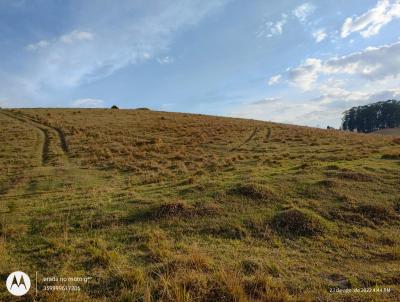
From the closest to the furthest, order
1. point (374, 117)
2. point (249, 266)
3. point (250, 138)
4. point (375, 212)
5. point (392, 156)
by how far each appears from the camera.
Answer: point (249, 266) → point (375, 212) → point (392, 156) → point (250, 138) → point (374, 117)

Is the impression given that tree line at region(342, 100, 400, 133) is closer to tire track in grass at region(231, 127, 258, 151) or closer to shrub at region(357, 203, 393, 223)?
tire track in grass at region(231, 127, 258, 151)

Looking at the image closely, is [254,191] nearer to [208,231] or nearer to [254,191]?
[254,191]

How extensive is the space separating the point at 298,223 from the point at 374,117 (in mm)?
118189

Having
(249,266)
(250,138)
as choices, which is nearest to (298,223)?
(249,266)

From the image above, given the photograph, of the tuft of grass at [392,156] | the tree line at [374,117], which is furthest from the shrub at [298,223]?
the tree line at [374,117]

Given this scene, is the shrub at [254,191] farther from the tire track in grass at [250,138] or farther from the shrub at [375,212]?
the tire track in grass at [250,138]

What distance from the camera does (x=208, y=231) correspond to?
375 inches

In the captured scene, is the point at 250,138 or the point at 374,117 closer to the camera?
the point at 250,138

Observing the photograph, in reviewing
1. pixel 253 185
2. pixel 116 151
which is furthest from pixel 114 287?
pixel 116 151

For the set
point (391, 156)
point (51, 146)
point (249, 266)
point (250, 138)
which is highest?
point (250, 138)

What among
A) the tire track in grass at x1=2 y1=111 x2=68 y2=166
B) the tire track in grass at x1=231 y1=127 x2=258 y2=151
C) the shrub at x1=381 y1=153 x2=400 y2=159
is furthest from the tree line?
the tire track in grass at x1=2 y1=111 x2=68 y2=166

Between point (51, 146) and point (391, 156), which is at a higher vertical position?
point (51, 146)

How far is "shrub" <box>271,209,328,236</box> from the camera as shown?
30.9 ft

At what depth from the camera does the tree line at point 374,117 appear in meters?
109
